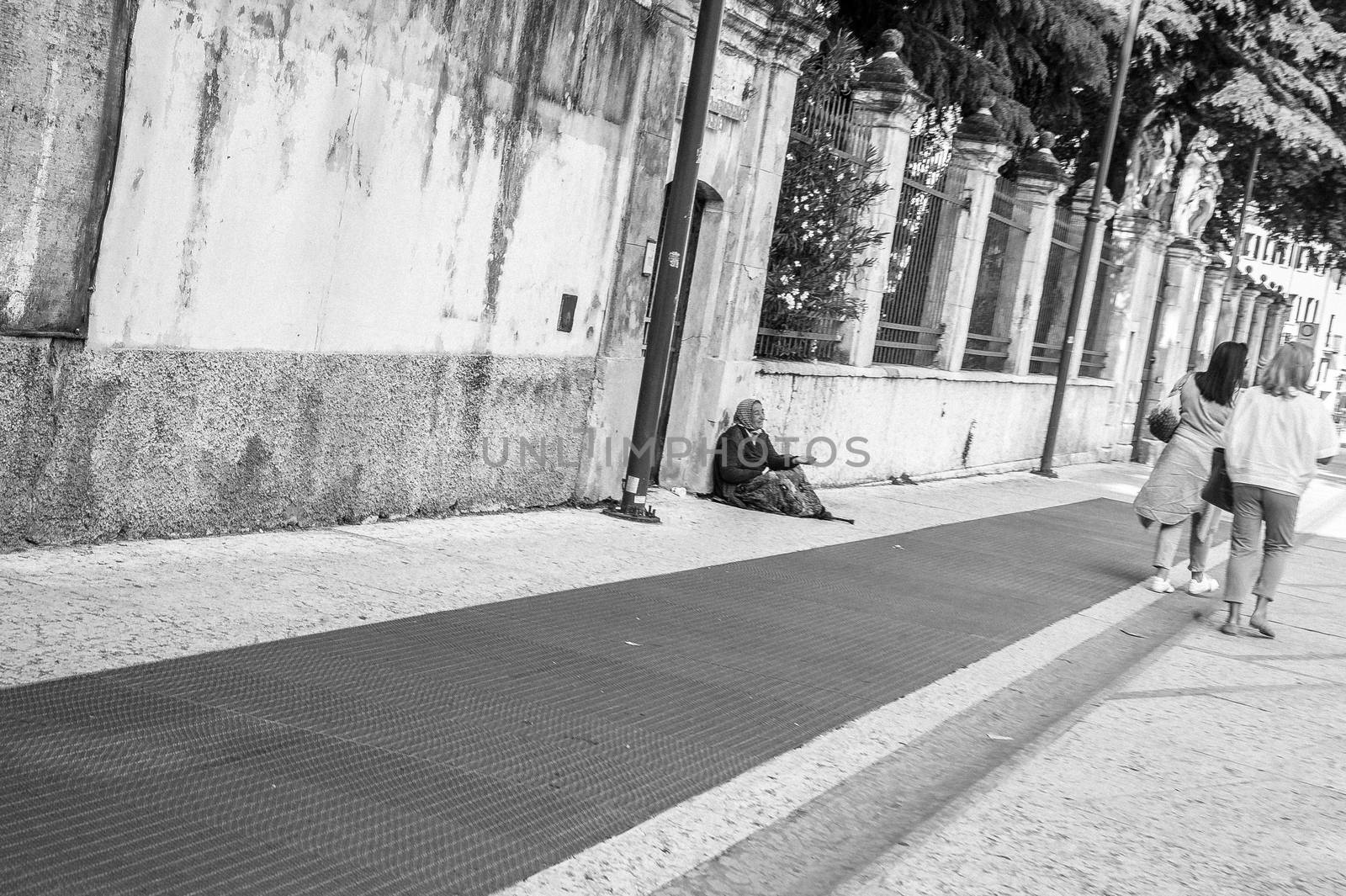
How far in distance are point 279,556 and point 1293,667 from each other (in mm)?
5541

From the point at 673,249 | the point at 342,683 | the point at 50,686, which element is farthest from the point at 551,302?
the point at 50,686

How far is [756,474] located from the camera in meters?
11.6

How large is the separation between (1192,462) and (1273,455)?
1653mm

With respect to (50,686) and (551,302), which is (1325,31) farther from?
(50,686)

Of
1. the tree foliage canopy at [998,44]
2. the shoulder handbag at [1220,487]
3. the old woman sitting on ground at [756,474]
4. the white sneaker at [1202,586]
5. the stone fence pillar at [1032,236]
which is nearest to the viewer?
the shoulder handbag at [1220,487]

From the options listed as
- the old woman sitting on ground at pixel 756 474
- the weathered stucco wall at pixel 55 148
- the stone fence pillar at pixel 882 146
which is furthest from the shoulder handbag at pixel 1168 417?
the weathered stucco wall at pixel 55 148

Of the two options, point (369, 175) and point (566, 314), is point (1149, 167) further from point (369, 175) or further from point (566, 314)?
point (369, 175)

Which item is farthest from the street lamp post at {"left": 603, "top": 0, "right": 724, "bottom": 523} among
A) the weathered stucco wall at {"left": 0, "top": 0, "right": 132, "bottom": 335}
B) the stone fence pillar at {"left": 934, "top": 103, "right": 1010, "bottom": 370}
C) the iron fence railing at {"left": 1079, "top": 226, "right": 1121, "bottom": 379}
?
the iron fence railing at {"left": 1079, "top": 226, "right": 1121, "bottom": 379}

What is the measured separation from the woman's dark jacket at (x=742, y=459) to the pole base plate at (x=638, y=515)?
1.70m

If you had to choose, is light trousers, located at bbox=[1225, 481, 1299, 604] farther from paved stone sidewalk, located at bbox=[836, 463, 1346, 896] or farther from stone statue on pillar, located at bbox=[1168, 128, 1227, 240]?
stone statue on pillar, located at bbox=[1168, 128, 1227, 240]

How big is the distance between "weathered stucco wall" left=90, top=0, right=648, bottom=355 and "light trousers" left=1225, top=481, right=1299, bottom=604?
4367 millimetres

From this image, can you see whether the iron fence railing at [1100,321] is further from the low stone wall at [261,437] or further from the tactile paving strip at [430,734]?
the tactile paving strip at [430,734]

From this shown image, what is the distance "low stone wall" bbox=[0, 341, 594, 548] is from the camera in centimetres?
605

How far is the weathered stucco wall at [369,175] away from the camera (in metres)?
6.47
